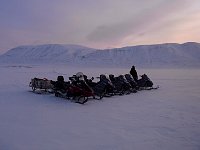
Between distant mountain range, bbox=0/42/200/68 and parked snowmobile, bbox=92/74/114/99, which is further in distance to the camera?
distant mountain range, bbox=0/42/200/68

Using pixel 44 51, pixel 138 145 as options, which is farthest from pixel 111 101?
pixel 44 51

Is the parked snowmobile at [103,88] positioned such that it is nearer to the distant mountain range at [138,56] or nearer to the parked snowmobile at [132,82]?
the parked snowmobile at [132,82]

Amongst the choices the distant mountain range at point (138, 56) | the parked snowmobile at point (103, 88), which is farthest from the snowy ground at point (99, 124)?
the distant mountain range at point (138, 56)

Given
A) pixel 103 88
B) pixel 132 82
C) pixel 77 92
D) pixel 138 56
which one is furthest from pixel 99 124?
pixel 138 56

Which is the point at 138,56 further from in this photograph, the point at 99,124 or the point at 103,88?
the point at 99,124

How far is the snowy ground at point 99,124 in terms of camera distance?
6871 millimetres

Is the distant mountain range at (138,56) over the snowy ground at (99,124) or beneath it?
over

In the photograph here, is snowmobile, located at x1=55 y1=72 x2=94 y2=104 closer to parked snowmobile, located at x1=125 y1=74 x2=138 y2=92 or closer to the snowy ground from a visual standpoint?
the snowy ground

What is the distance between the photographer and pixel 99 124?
870cm

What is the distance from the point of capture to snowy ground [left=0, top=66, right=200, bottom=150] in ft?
22.5

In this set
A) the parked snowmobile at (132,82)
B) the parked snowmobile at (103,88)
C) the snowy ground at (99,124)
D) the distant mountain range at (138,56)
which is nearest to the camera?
the snowy ground at (99,124)

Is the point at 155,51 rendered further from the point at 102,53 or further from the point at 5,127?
the point at 5,127

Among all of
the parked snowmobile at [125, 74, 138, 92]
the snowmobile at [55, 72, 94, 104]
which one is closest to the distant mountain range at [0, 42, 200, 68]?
the parked snowmobile at [125, 74, 138, 92]

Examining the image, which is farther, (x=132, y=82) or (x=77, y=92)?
(x=132, y=82)
